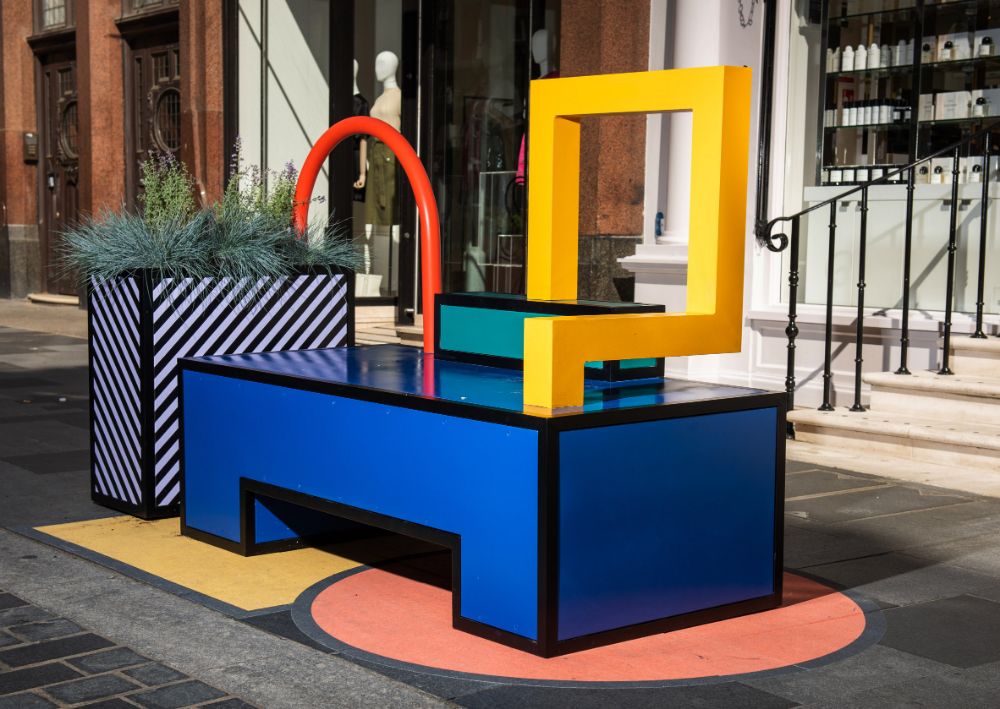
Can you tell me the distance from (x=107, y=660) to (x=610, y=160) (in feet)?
22.4

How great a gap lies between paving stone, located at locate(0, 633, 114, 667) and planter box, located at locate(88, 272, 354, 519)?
5.46 ft

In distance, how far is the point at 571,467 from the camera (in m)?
3.92

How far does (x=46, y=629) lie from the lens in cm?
418

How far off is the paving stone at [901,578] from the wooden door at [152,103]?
1257cm

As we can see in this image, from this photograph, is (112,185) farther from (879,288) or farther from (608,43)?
(879,288)

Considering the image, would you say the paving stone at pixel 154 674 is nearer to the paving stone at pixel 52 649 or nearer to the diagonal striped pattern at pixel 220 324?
the paving stone at pixel 52 649

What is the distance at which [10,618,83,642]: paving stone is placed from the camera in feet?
13.5

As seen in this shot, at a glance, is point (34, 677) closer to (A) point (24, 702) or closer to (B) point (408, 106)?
(A) point (24, 702)

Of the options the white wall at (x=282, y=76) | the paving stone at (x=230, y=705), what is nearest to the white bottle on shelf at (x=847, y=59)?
the white wall at (x=282, y=76)

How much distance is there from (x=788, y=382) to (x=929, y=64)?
2.66 m

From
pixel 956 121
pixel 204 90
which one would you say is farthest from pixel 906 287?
pixel 204 90

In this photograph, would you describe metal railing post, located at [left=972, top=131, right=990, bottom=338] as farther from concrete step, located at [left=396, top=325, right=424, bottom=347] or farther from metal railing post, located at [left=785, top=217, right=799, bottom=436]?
concrete step, located at [left=396, top=325, right=424, bottom=347]

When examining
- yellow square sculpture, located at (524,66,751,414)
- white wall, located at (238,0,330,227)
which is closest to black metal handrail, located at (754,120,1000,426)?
yellow square sculpture, located at (524,66,751,414)

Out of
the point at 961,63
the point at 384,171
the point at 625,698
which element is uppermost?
the point at 961,63
